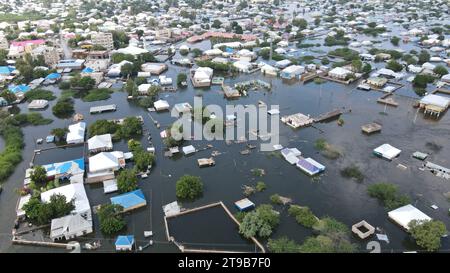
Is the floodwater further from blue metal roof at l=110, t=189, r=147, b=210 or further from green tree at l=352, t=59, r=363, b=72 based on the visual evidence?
green tree at l=352, t=59, r=363, b=72

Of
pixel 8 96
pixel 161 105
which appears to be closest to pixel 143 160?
pixel 161 105

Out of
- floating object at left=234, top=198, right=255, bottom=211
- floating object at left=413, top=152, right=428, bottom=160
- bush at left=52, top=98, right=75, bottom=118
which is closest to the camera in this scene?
floating object at left=234, top=198, right=255, bottom=211

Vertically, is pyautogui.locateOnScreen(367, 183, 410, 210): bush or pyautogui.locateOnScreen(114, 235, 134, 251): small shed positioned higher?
pyautogui.locateOnScreen(114, 235, 134, 251): small shed

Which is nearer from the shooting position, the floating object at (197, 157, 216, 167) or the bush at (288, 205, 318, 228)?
the bush at (288, 205, 318, 228)

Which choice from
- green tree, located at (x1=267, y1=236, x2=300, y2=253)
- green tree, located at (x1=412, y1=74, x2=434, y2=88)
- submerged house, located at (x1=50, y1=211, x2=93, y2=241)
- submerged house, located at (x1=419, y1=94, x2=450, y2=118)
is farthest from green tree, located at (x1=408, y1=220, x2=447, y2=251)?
green tree, located at (x1=412, y1=74, x2=434, y2=88)

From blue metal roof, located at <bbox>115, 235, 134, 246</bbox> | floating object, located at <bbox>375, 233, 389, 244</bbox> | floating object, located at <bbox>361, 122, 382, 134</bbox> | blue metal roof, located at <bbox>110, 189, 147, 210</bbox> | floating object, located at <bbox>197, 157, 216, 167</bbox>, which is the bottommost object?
floating object, located at <bbox>375, 233, 389, 244</bbox>

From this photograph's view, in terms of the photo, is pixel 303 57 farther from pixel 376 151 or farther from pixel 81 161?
pixel 81 161

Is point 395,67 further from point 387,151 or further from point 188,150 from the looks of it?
point 188,150
